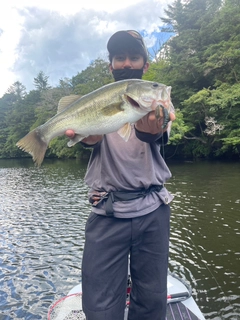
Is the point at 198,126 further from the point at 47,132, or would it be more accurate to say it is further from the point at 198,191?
the point at 47,132

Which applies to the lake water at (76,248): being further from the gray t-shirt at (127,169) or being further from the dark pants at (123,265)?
the gray t-shirt at (127,169)

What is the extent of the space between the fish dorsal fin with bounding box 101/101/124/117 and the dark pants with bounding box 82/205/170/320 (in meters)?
0.89

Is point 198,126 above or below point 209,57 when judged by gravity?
below

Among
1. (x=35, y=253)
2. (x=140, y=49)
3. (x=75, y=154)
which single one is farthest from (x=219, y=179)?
(x=75, y=154)

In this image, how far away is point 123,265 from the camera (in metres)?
2.52

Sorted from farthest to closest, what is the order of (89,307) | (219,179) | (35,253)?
(219,179), (35,253), (89,307)

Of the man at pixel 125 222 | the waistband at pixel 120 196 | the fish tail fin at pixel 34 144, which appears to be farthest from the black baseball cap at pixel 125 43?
the waistband at pixel 120 196

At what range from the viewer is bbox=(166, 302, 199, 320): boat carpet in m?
3.75

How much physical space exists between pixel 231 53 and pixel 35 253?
79.3 ft

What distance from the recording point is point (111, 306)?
96.7 inches

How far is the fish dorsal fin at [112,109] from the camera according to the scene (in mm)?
2314

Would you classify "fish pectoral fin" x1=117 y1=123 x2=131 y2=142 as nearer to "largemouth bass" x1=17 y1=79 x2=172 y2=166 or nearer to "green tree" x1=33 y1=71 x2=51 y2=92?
"largemouth bass" x1=17 y1=79 x2=172 y2=166

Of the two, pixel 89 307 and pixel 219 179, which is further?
pixel 219 179

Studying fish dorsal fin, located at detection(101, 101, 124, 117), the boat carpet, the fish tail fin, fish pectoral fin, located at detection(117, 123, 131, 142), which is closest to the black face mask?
fish dorsal fin, located at detection(101, 101, 124, 117)
